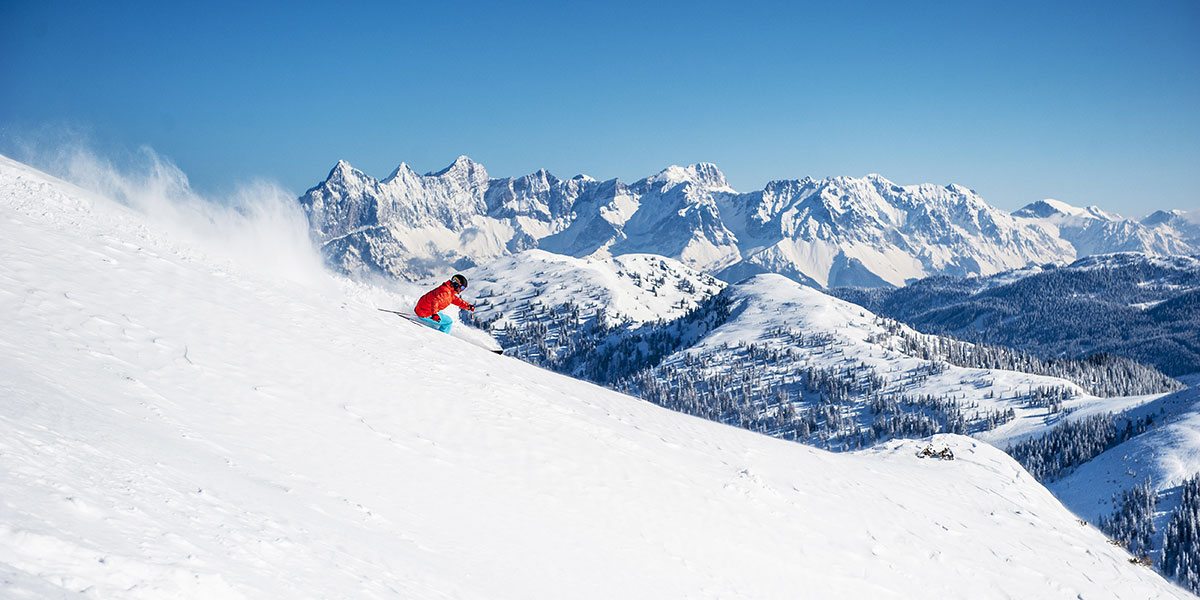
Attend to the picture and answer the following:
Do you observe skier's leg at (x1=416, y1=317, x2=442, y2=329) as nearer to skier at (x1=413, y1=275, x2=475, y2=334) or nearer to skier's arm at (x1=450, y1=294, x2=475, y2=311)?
skier at (x1=413, y1=275, x2=475, y2=334)

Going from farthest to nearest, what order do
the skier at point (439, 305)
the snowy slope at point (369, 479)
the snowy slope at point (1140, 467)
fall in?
the snowy slope at point (1140, 467) → the skier at point (439, 305) → the snowy slope at point (369, 479)

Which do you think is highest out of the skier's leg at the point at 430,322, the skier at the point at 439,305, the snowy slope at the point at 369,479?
the skier at the point at 439,305

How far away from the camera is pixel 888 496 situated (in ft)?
71.4

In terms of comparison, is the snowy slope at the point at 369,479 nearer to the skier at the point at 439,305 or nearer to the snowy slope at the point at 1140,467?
the skier at the point at 439,305

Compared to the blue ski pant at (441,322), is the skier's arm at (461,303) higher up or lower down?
higher up

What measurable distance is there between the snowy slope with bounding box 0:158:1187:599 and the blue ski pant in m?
1.63

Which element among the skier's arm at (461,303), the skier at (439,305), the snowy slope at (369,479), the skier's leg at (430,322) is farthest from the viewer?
the skier's leg at (430,322)

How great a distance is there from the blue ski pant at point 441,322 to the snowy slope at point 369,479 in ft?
5.35

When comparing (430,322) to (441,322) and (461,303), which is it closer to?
(441,322)

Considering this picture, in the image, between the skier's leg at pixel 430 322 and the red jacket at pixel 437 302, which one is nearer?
the red jacket at pixel 437 302

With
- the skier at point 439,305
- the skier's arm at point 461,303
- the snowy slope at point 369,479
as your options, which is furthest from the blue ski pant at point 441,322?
the snowy slope at point 369,479

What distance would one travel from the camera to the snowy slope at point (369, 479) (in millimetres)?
8648

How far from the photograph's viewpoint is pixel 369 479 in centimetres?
1302

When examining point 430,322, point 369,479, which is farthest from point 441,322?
point 369,479
